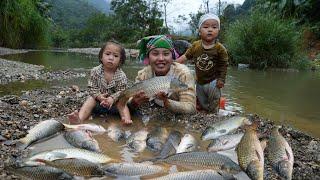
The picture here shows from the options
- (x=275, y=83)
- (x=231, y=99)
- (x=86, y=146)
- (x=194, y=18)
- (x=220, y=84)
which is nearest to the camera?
(x=86, y=146)

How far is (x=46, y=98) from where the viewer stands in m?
7.99

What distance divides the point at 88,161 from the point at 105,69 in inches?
112

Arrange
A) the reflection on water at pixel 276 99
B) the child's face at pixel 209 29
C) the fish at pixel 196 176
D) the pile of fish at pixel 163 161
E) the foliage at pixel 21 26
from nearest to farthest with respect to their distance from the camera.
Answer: the fish at pixel 196 176 < the pile of fish at pixel 163 161 < the child's face at pixel 209 29 < the reflection on water at pixel 276 99 < the foliage at pixel 21 26

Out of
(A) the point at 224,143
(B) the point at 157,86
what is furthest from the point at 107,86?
(A) the point at 224,143

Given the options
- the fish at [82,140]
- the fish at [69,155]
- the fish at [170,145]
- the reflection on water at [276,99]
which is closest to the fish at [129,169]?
the fish at [69,155]

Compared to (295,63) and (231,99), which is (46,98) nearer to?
(231,99)

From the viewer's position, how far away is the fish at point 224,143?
4.54 metres

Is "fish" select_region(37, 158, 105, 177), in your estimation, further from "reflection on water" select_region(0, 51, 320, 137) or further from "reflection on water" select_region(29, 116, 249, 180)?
"reflection on water" select_region(0, 51, 320, 137)

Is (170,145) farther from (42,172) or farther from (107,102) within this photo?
(107,102)

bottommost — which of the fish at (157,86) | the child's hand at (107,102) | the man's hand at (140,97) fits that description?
the child's hand at (107,102)

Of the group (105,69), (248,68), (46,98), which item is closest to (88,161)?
(105,69)

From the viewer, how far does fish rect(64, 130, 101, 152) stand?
4.35 m

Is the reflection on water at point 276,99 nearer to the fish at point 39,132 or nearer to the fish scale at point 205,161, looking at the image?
the fish scale at point 205,161

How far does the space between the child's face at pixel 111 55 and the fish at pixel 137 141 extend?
5.16 ft
